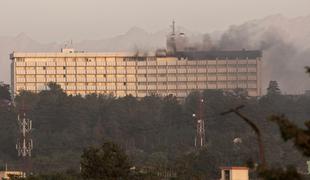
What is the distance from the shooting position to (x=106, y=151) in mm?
100375

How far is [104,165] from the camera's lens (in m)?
98.6

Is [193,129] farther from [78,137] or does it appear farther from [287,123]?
[287,123]

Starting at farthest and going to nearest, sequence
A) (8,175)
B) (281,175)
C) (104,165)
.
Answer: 1. (8,175)
2. (104,165)
3. (281,175)

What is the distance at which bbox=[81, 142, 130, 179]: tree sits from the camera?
9794cm

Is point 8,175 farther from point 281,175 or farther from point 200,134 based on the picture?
point 200,134

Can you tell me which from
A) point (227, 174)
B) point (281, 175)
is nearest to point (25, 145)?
point (227, 174)

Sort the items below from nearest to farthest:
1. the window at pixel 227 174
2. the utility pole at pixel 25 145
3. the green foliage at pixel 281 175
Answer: the green foliage at pixel 281 175, the window at pixel 227 174, the utility pole at pixel 25 145

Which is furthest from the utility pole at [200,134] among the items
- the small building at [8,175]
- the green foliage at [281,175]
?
the green foliage at [281,175]

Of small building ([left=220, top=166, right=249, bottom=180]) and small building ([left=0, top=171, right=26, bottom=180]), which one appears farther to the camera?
small building ([left=0, top=171, right=26, bottom=180])

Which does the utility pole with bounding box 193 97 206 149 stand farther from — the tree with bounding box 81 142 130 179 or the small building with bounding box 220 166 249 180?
the tree with bounding box 81 142 130 179

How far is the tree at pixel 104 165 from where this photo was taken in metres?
97.9

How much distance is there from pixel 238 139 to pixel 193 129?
14.5 m

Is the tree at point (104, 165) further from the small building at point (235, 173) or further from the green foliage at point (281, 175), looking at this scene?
the green foliage at point (281, 175)

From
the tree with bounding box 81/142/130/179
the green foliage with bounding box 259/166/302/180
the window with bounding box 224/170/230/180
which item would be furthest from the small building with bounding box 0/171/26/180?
the green foliage with bounding box 259/166/302/180
